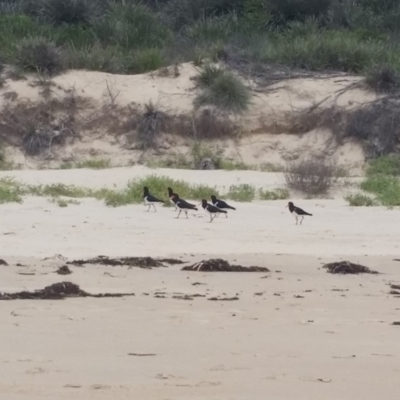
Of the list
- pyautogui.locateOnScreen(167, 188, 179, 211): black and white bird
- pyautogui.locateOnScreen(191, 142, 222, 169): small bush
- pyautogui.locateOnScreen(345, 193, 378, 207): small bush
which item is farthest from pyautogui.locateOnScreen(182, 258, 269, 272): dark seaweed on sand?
pyautogui.locateOnScreen(191, 142, 222, 169): small bush

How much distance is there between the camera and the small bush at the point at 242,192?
16438 millimetres

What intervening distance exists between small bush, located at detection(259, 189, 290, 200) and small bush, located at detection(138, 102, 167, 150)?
4941 millimetres

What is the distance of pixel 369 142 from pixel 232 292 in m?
12.5

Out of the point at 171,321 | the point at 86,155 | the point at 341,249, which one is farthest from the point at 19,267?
the point at 86,155

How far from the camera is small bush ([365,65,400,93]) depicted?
72.1ft

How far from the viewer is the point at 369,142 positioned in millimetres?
21156

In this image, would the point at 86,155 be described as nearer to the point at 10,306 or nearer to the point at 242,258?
the point at 242,258

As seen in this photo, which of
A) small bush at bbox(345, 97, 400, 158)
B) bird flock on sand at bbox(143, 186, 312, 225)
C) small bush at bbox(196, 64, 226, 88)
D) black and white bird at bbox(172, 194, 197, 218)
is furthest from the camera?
small bush at bbox(196, 64, 226, 88)

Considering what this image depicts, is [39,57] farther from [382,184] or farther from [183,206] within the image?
[183,206]

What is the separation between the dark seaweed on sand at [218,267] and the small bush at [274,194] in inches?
245

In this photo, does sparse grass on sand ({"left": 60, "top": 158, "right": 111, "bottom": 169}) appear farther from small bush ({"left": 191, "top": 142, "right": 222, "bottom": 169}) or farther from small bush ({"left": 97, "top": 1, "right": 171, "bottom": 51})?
small bush ({"left": 97, "top": 1, "right": 171, "bottom": 51})

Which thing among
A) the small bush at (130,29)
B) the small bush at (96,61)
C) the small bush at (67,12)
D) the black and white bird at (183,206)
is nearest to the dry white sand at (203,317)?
the black and white bird at (183,206)

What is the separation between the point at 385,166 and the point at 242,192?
14.3ft

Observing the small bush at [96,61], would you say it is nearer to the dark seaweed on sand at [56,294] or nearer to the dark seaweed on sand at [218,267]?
the dark seaweed on sand at [218,267]
